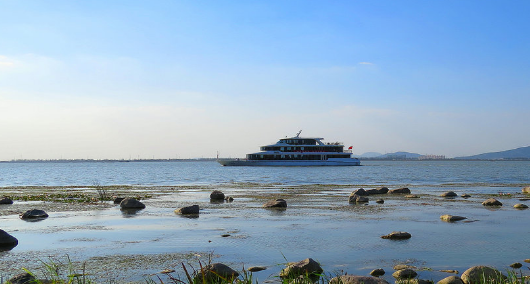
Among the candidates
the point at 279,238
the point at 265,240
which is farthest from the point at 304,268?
the point at 279,238

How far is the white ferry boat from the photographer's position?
8919 centimetres

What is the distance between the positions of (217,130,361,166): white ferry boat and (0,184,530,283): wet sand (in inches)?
2800

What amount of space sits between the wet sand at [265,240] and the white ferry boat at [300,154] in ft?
233

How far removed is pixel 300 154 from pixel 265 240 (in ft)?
257

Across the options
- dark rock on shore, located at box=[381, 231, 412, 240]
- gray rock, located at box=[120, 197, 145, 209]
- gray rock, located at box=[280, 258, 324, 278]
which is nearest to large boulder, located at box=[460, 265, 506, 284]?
gray rock, located at box=[280, 258, 324, 278]

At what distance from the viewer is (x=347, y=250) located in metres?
10.1

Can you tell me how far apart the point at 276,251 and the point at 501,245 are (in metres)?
5.21

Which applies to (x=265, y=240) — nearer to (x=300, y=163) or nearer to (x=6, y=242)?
Result: (x=6, y=242)

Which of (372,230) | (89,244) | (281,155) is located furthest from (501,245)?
(281,155)

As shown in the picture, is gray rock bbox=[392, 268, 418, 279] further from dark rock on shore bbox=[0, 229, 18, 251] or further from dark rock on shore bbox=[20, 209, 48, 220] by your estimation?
dark rock on shore bbox=[20, 209, 48, 220]

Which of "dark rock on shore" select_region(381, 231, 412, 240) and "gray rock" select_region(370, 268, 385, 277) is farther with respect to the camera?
"dark rock on shore" select_region(381, 231, 412, 240)

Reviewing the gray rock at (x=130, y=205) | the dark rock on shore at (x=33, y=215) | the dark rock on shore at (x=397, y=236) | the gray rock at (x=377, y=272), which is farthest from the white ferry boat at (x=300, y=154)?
the gray rock at (x=377, y=272)

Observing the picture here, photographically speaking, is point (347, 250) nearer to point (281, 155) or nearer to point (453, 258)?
point (453, 258)

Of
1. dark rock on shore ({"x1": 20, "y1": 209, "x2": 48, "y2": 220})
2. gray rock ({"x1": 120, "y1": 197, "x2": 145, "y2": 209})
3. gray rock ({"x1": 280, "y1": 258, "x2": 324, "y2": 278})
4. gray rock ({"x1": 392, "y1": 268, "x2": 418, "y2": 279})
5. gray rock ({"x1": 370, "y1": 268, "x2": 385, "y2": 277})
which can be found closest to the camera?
gray rock ({"x1": 280, "y1": 258, "x2": 324, "y2": 278})
